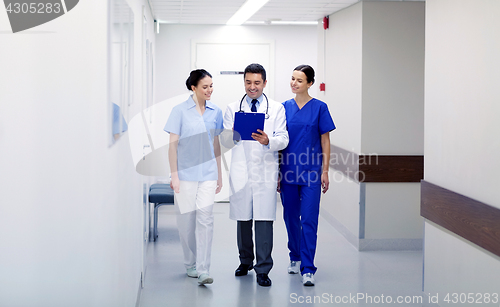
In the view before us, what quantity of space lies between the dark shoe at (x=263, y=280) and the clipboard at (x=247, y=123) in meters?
1.04

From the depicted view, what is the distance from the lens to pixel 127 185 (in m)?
2.67

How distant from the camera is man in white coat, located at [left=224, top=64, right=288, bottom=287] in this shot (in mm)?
3674

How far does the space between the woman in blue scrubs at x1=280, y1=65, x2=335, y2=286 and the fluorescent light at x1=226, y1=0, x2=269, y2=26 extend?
1.61 metres

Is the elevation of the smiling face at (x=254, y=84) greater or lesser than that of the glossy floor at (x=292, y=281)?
greater

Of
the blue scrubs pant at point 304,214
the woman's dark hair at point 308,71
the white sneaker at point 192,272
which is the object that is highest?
the woman's dark hair at point 308,71

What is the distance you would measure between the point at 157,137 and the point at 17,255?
5.61 meters

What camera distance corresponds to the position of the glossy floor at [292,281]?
3452 mm

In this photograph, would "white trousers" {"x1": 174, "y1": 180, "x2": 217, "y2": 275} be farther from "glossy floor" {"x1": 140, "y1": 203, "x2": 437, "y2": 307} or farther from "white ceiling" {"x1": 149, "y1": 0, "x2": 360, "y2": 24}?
"white ceiling" {"x1": 149, "y1": 0, "x2": 360, "y2": 24}

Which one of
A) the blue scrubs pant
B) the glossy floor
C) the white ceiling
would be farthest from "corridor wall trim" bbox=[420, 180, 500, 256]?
the white ceiling

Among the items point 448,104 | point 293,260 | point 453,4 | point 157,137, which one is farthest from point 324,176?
point 157,137

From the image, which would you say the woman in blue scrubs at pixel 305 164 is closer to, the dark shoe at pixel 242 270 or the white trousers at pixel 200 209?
the dark shoe at pixel 242 270

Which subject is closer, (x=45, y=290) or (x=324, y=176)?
(x=45, y=290)

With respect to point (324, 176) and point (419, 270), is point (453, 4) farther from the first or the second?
point (419, 270)

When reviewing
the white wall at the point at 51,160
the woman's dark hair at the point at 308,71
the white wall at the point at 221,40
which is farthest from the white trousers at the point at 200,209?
the white wall at the point at 221,40
